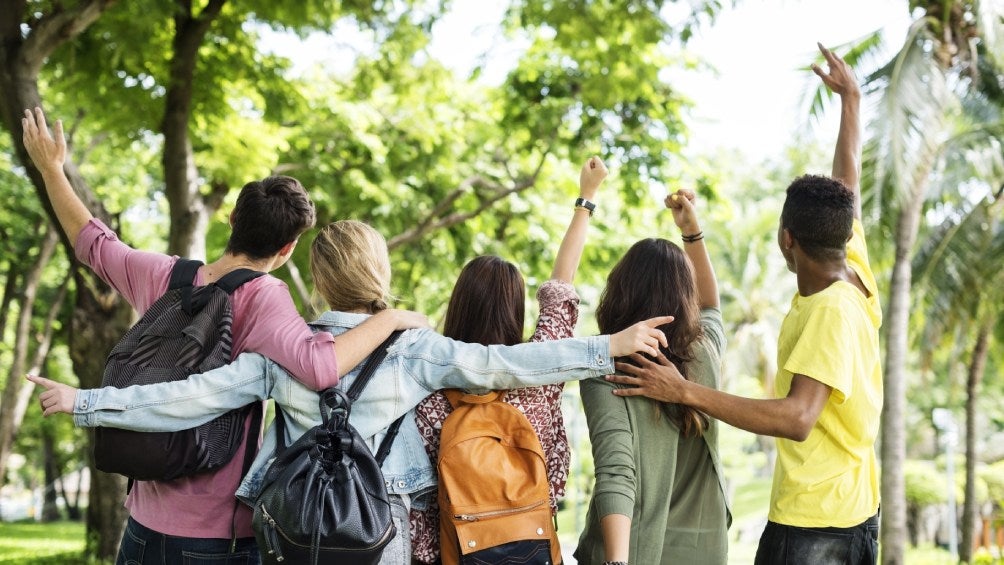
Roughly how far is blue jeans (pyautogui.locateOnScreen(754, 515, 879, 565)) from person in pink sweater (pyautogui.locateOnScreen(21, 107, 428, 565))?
4.19 feet

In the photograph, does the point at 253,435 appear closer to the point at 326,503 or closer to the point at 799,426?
the point at 326,503

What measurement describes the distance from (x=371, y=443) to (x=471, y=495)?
0.33 m

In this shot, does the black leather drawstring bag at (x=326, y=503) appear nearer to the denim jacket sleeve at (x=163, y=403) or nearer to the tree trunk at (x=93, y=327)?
the denim jacket sleeve at (x=163, y=403)

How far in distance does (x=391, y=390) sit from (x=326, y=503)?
42cm

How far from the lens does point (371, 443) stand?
289 cm

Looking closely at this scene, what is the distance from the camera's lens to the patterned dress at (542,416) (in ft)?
9.77

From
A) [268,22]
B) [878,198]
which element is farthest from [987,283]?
[268,22]

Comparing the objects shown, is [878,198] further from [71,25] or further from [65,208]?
[65,208]

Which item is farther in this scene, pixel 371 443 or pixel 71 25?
pixel 71 25

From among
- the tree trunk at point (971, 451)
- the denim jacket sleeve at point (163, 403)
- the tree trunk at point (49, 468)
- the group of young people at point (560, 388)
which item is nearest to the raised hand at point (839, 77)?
the group of young people at point (560, 388)

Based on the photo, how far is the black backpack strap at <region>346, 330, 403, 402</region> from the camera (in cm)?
289

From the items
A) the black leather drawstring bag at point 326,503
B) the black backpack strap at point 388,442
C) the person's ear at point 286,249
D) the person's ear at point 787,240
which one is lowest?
the black leather drawstring bag at point 326,503

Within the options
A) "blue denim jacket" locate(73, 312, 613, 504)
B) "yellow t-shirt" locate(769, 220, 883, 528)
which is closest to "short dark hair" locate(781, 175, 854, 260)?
"yellow t-shirt" locate(769, 220, 883, 528)

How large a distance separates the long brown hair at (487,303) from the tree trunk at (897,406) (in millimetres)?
9580
